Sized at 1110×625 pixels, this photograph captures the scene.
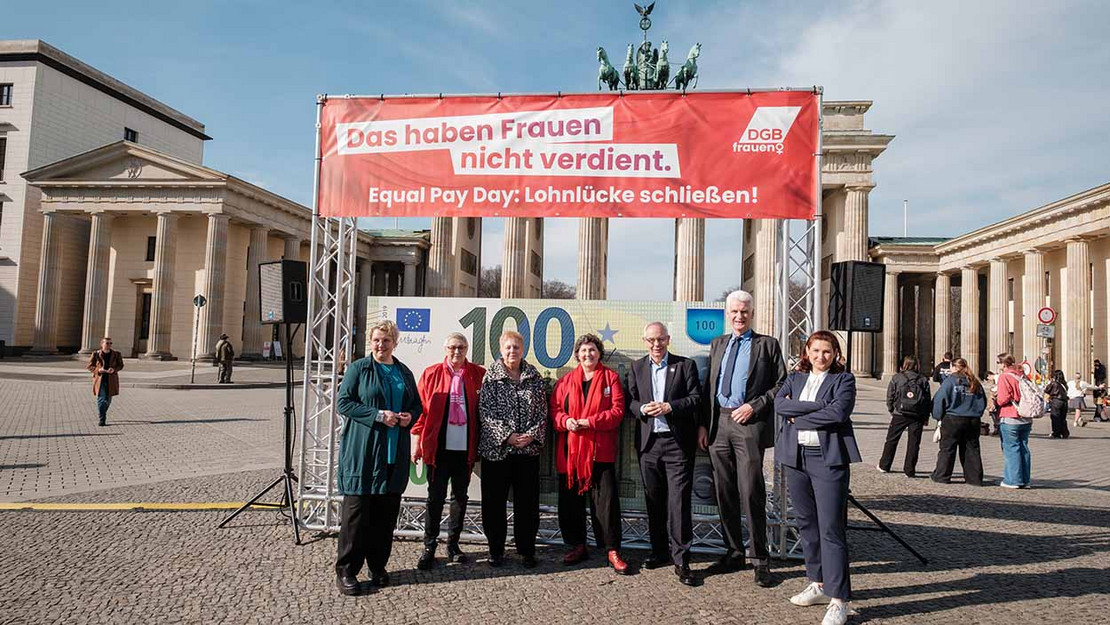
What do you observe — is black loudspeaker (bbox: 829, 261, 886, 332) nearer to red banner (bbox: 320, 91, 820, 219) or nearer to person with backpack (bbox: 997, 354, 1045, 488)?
red banner (bbox: 320, 91, 820, 219)

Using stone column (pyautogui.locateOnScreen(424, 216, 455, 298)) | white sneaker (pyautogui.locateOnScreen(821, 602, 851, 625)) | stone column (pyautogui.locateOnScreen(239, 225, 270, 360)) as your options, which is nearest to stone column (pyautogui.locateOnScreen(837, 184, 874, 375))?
stone column (pyautogui.locateOnScreen(424, 216, 455, 298))

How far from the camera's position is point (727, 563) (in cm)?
490

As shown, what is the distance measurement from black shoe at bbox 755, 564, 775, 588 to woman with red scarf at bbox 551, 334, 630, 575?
38.8 inches

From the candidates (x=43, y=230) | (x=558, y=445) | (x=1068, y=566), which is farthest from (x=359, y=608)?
(x=43, y=230)

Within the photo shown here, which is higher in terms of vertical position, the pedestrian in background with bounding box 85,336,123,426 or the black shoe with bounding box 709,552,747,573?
the pedestrian in background with bounding box 85,336,123,426

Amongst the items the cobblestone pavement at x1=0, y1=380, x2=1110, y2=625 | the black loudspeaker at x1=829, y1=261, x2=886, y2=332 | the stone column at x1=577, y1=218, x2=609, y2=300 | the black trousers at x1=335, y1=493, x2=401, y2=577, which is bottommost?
the cobblestone pavement at x1=0, y1=380, x2=1110, y2=625

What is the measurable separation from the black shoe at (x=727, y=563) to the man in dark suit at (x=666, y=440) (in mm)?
340

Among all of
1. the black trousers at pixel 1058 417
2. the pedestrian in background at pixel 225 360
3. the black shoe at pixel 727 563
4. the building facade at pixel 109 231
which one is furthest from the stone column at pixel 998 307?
the building facade at pixel 109 231

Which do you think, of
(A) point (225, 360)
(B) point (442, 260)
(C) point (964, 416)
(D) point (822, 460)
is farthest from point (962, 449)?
(B) point (442, 260)

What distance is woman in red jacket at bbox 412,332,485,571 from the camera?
192 inches

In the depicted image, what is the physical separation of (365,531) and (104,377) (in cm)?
1070

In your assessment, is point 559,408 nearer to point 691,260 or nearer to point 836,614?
point 836,614

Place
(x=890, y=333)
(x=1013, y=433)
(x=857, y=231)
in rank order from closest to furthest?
(x=1013, y=433) → (x=857, y=231) → (x=890, y=333)

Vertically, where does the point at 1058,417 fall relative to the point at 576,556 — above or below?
above
